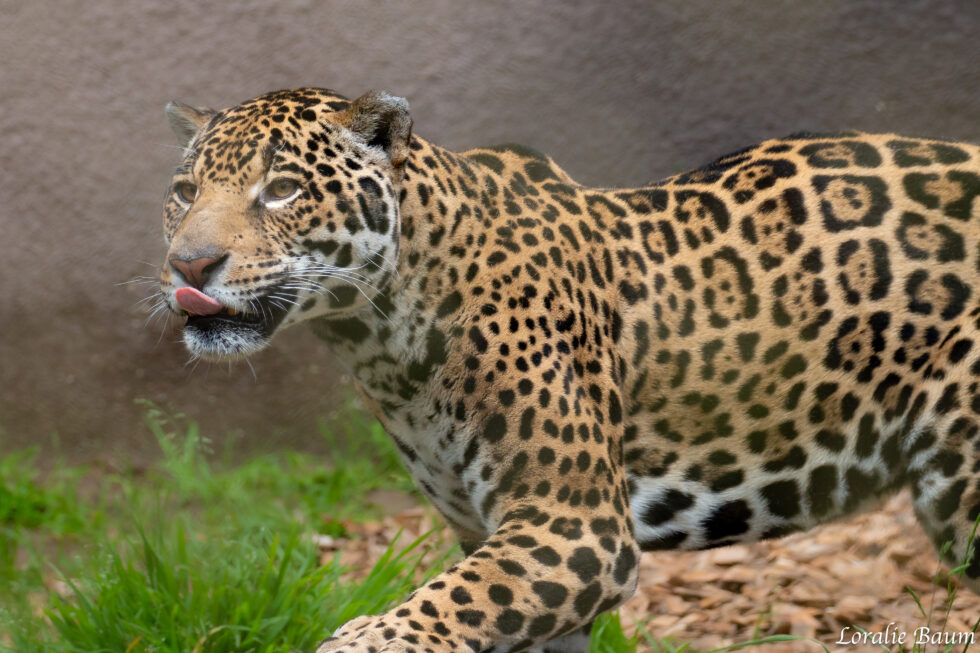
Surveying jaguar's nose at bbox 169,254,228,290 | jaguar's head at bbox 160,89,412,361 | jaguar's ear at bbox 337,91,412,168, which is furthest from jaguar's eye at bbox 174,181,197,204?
jaguar's ear at bbox 337,91,412,168

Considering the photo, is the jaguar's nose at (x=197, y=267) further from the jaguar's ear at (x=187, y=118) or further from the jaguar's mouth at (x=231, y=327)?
the jaguar's ear at (x=187, y=118)

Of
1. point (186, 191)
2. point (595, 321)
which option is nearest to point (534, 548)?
point (595, 321)

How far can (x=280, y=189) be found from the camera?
12.3 feet

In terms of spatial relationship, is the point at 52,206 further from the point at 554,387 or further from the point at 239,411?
the point at 554,387

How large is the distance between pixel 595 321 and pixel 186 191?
1646 mm

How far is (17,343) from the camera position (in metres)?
7.78

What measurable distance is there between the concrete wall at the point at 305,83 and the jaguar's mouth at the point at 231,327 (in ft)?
10.7

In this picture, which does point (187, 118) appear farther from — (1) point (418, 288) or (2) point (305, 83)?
(2) point (305, 83)

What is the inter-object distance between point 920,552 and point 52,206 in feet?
20.7

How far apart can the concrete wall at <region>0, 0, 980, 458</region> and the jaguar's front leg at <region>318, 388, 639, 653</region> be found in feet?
10.4

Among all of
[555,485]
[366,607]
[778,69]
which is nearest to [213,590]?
[366,607]

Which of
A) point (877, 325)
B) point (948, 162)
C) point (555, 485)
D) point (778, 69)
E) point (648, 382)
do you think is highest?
point (778, 69)

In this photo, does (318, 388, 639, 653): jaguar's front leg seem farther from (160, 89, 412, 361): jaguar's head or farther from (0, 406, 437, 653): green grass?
(0, 406, 437, 653): green grass

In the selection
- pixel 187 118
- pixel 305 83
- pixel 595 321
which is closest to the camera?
pixel 595 321
